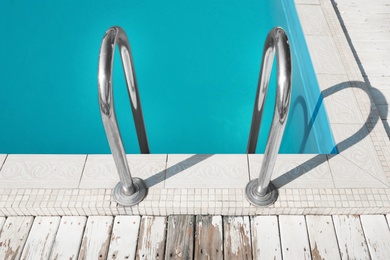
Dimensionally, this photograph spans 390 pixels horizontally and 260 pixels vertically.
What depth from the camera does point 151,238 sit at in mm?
1885

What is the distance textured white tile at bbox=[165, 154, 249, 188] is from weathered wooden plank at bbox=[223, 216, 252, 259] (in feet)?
0.66

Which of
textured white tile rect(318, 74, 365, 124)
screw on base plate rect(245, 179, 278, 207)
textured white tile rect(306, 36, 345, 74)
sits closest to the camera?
screw on base plate rect(245, 179, 278, 207)

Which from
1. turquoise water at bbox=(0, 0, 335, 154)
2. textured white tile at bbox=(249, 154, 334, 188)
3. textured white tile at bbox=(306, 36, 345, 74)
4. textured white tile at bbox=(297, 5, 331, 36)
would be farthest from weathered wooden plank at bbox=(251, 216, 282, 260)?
textured white tile at bbox=(297, 5, 331, 36)

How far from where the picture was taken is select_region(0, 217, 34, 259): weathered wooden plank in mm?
1824

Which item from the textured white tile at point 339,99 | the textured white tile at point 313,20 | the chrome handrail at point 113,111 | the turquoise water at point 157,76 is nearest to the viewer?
the chrome handrail at point 113,111

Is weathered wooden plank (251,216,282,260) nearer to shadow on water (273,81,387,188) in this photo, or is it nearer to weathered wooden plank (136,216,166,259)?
shadow on water (273,81,387,188)

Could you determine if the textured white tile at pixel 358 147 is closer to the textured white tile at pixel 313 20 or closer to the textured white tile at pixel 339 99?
the textured white tile at pixel 339 99

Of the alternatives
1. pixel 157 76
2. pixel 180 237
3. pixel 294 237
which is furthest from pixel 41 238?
pixel 157 76

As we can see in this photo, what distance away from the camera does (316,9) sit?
347 cm

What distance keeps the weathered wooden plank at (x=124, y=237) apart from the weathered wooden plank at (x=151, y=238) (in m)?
0.03

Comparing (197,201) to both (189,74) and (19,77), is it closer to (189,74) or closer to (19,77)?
(189,74)

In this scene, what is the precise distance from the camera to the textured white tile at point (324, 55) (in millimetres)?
2795

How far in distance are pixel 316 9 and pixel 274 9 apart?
1.03 meters

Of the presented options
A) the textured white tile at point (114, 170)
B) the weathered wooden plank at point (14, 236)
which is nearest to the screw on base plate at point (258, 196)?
the textured white tile at point (114, 170)
